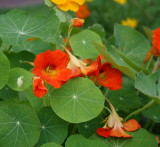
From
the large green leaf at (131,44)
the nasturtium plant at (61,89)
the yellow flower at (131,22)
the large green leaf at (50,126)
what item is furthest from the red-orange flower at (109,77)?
the yellow flower at (131,22)

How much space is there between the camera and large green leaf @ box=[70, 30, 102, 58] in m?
1.51

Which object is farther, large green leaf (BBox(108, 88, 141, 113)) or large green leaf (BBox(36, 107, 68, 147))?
large green leaf (BBox(108, 88, 141, 113))

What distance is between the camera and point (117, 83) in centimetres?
151

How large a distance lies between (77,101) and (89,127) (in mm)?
160

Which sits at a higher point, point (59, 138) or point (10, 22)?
point (10, 22)

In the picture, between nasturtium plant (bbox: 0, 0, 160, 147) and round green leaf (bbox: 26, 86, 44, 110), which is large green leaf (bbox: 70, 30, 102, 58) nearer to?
nasturtium plant (bbox: 0, 0, 160, 147)

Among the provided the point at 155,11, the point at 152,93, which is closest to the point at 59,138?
the point at 152,93

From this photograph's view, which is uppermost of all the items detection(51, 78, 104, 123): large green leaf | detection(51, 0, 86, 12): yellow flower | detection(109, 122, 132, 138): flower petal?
detection(51, 0, 86, 12): yellow flower

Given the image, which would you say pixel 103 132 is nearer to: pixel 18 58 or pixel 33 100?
pixel 33 100

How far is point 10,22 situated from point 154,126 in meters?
0.90

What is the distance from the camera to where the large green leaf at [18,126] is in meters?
1.28

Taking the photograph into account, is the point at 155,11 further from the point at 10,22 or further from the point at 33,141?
the point at 33,141

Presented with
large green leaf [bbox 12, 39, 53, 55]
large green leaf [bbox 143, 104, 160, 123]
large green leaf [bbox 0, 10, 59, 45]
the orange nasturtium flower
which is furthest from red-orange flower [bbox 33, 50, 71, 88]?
large green leaf [bbox 143, 104, 160, 123]

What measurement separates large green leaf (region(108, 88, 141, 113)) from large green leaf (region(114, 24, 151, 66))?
16 cm
